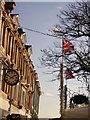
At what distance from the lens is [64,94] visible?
2008 cm

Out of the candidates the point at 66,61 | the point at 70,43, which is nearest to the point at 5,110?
the point at 66,61

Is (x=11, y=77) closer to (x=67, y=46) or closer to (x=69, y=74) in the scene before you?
(x=69, y=74)

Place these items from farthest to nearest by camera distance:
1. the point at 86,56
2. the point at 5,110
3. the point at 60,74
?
the point at 5,110
the point at 60,74
the point at 86,56

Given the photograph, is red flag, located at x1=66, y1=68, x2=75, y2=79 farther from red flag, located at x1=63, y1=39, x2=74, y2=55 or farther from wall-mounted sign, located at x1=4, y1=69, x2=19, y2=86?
wall-mounted sign, located at x1=4, y1=69, x2=19, y2=86

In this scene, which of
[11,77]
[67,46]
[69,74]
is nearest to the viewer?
[67,46]

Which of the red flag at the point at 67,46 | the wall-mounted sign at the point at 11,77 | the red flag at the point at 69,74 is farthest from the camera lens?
the wall-mounted sign at the point at 11,77

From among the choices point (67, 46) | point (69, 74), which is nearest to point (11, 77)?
point (69, 74)

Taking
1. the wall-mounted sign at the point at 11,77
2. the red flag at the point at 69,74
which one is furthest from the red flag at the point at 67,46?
the wall-mounted sign at the point at 11,77

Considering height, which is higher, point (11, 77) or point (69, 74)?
point (69, 74)

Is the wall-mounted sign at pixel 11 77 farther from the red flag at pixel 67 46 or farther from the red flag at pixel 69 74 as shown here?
the red flag at pixel 67 46

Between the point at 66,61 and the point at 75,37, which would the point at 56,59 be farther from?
the point at 75,37

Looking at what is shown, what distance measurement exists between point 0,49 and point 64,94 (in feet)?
18.7

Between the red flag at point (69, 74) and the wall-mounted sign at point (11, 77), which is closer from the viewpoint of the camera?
the red flag at point (69, 74)

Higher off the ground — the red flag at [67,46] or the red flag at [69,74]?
the red flag at [67,46]
